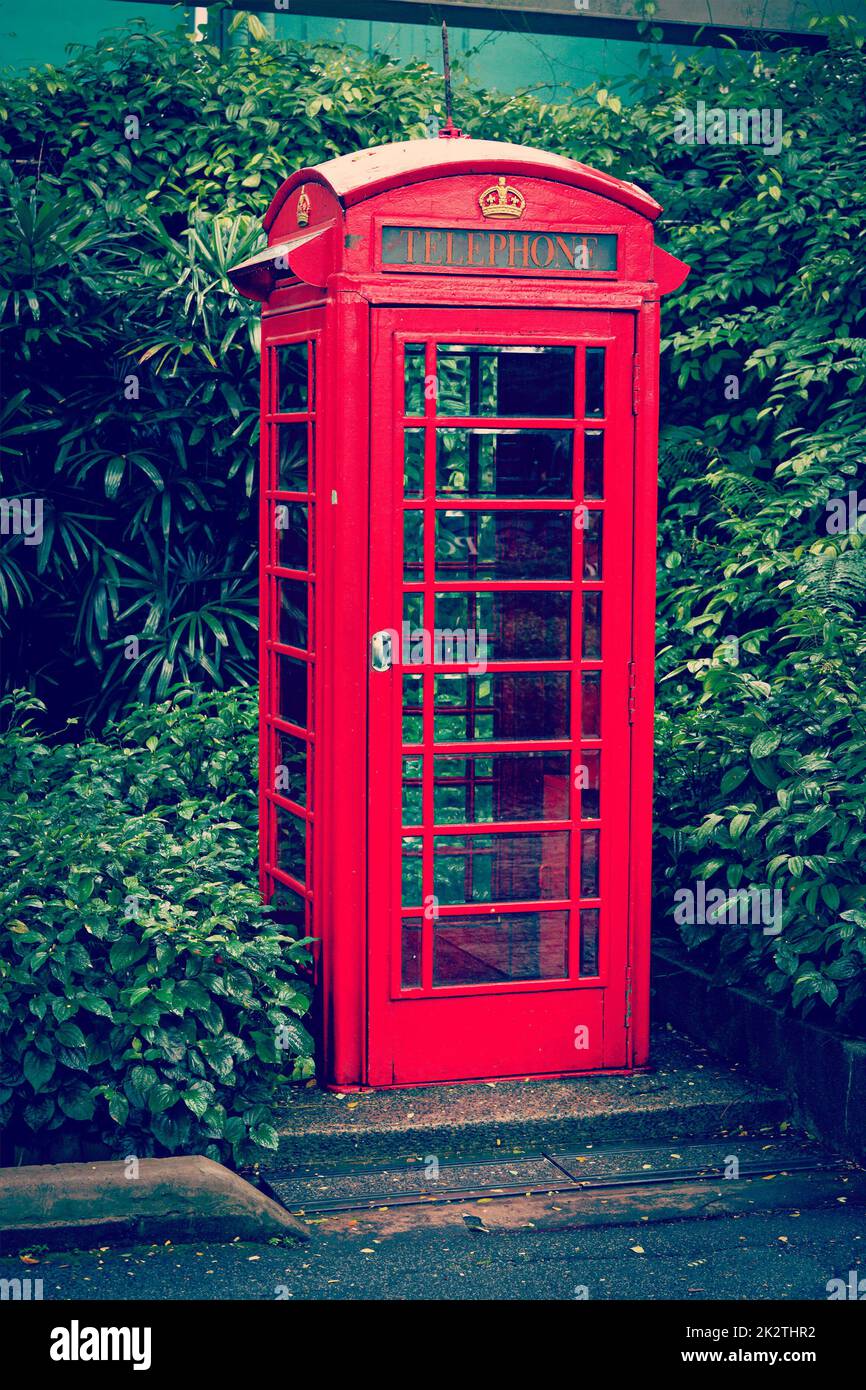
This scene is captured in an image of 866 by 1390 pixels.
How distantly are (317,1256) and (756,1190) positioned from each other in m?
1.27

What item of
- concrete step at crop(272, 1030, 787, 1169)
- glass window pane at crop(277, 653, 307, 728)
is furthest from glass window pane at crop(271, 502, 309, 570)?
concrete step at crop(272, 1030, 787, 1169)

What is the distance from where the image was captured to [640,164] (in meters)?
8.98

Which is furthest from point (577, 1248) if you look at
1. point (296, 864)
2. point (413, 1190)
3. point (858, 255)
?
point (858, 255)

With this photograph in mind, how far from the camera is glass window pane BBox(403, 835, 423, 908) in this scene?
5.14 meters

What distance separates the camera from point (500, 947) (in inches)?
206

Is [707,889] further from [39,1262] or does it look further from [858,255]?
[858,255]

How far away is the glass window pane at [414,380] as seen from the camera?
505 centimetres

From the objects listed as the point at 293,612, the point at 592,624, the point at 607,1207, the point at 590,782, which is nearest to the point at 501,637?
the point at 592,624

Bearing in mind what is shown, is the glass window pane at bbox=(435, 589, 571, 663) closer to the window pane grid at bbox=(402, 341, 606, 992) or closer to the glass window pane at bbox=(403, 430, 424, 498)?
the window pane grid at bbox=(402, 341, 606, 992)

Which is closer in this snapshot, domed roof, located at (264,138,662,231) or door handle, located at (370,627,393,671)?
domed roof, located at (264,138,662,231)

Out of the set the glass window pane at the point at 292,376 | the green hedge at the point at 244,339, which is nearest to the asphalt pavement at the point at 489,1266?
the green hedge at the point at 244,339

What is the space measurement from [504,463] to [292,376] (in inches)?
29.1

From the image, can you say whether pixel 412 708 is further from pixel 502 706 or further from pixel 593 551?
pixel 593 551

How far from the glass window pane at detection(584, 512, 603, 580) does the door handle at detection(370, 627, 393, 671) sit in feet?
2.20
